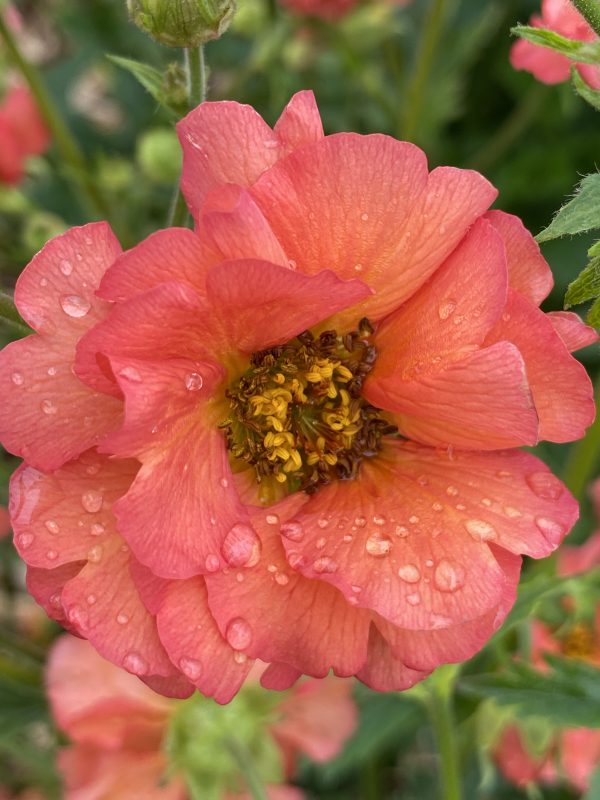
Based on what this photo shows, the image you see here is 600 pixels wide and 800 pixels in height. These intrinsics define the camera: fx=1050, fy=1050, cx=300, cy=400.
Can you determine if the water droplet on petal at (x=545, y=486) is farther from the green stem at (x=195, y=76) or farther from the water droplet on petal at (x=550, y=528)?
the green stem at (x=195, y=76)

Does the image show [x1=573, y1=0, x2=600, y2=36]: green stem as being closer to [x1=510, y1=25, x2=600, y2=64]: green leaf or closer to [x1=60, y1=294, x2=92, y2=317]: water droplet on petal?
[x1=510, y1=25, x2=600, y2=64]: green leaf

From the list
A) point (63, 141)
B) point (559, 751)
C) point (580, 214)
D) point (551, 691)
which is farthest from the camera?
point (63, 141)

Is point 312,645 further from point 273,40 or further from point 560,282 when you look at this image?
point 560,282

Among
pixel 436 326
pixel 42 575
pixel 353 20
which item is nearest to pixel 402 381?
pixel 436 326

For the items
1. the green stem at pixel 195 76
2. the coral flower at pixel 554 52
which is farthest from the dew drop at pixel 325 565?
the coral flower at pixel 554 52

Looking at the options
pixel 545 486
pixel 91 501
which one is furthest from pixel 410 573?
pixel 91 501

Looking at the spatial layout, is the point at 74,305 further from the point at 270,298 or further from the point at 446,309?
the point at 446,309

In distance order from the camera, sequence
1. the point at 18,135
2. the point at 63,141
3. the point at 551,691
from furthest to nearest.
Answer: the point at 18,135
the point at 63,141
the point at 551,691
